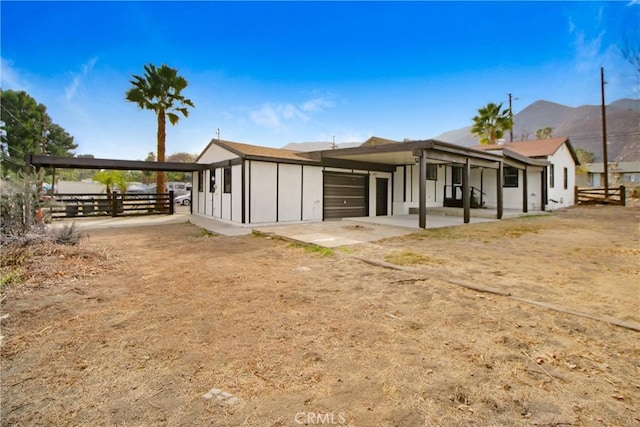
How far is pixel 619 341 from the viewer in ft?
8.64

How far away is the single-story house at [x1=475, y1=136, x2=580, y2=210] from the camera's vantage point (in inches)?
756

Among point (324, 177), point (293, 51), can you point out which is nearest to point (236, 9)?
point (293, 51)

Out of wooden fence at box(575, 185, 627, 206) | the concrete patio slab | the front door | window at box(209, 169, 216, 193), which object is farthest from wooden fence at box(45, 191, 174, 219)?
wooden fence at box(575, 185, 627, 206)

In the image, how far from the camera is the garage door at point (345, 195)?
43.0 ft

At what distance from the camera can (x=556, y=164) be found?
65.8ft

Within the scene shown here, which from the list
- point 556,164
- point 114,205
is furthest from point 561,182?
point 114,205

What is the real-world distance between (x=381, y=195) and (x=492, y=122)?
17.9 metres

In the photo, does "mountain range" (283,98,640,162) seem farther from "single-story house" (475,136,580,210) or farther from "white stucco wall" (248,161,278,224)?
"white stucco wall" (248,161,278,224)

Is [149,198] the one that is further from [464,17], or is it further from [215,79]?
[464,17]

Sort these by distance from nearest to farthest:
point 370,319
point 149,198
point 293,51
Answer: point 370,319 → point 149,198 → point 293,51

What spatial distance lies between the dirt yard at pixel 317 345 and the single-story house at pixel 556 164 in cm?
1679

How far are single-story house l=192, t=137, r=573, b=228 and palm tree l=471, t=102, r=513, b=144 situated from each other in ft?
32.8

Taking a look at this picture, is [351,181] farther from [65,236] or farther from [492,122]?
[492,122]

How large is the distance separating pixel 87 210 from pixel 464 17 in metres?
20.7
